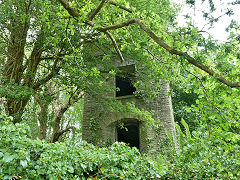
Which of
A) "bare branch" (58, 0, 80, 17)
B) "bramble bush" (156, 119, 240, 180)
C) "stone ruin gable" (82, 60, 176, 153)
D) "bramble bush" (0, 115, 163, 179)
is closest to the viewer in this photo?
"bramble bush" (0, 115, 163, 179)

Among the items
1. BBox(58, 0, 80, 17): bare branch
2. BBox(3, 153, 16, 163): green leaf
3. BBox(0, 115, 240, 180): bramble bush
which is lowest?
BBox(0, 115, 240, 180): bramble bush

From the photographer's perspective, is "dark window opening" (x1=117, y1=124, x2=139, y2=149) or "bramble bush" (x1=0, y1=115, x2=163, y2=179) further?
"dark window opening" (x1=117, y1=124, x2=139, y2=149)

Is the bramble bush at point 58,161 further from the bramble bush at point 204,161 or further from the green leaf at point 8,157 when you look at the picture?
the bramble bush at point 204,161

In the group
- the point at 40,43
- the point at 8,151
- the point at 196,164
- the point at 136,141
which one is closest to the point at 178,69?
the point at 196,164

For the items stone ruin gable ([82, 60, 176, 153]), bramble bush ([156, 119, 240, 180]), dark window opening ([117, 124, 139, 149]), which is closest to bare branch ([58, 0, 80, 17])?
bramble bush ([156, 119, 240, 180])

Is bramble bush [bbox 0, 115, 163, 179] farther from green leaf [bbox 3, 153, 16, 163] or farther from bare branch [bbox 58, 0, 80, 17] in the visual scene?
bare branch [bbox 58, 0, 80, 17]

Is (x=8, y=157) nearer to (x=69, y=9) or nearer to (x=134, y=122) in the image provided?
(x=69, y=9)

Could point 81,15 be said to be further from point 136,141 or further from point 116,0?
point 136,141

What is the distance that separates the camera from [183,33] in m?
3.07

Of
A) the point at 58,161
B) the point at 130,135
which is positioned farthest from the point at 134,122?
the point at 58,161

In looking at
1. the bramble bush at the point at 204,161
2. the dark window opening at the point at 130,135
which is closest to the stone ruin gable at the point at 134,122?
the dark window opening at the point at 130,135

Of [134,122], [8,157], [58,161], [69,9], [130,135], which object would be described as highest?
[69,9]

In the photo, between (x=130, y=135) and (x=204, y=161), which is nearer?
(x=204, y=161)

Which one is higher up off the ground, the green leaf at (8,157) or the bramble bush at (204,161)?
the green leaf at (8,157)
